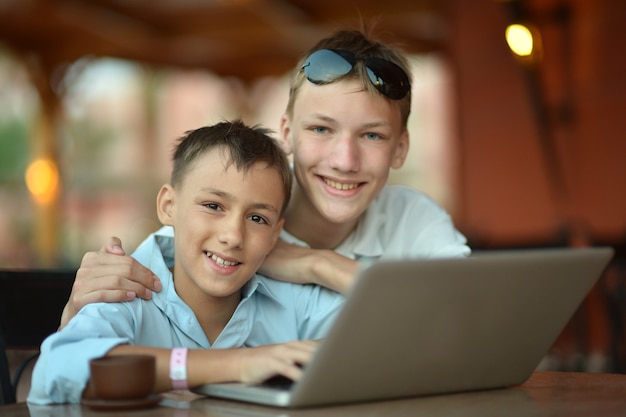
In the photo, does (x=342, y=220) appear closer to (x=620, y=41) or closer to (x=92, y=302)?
(x=92, y=302)

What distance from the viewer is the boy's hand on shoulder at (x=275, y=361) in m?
1.21

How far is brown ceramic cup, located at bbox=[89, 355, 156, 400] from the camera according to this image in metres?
1.14

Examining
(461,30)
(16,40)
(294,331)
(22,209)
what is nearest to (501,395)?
(294,331)

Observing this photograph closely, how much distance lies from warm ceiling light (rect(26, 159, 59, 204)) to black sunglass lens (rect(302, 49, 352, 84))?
29.0ft

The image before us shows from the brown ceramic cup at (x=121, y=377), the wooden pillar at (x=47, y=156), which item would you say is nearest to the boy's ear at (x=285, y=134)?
the brown ceramic cup at (x=121, y=377)

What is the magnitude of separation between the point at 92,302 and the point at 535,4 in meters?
5.45

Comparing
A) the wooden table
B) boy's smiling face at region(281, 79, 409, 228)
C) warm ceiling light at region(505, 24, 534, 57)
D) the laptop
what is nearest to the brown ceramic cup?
the wooden table

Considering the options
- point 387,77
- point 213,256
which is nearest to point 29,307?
point 213,256

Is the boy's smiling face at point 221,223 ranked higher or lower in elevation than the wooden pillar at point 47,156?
lower

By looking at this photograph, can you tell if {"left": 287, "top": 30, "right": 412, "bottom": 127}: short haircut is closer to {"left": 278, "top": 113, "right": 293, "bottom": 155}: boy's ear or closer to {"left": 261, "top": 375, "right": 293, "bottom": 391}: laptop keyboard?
{"left": 278, "top": 113, "right": 293, "bottom": 155}: boy's ear

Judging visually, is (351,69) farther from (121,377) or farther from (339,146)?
(121,377)

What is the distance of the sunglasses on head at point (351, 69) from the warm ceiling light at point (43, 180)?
8851mm

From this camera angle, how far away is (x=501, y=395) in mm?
1322

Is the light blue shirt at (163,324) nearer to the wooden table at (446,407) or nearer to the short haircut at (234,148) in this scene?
the wooden table at (446,407)
